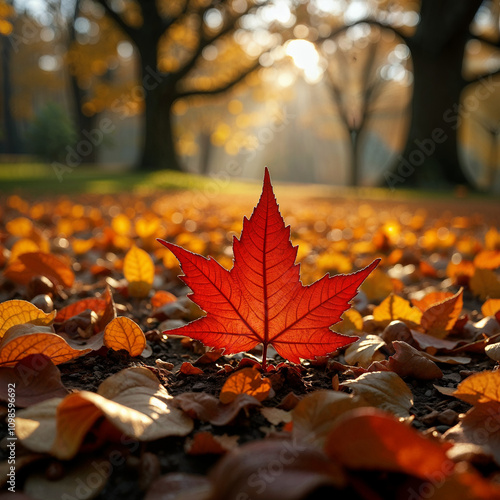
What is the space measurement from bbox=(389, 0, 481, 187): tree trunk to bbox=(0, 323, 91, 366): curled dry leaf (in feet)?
47.0

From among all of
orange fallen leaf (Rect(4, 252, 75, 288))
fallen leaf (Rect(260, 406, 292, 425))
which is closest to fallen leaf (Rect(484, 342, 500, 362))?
fallen leaf (Rect(260, 406, 292, 425))

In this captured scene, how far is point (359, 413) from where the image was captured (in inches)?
23.3

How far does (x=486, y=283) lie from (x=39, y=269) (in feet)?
5.70

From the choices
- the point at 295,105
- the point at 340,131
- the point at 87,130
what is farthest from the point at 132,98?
the point at 295,105

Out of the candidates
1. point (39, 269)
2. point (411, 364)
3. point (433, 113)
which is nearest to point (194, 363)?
point (411, 364)

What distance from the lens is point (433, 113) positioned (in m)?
14.5

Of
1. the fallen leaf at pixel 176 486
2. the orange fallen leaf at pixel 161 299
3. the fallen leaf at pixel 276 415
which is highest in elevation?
the orange fallen leaf at pixel 161 299

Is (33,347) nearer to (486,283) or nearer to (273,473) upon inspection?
(273,473)

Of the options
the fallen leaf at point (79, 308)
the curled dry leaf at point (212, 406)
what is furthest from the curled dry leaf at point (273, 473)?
the fallen leaf at point (79, 308)

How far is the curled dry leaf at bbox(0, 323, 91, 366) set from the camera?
956 mm

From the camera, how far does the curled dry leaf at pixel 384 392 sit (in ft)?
3.07

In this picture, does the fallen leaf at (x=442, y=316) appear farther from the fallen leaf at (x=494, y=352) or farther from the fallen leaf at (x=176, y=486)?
the fallen leaf at (x=176, y=486)

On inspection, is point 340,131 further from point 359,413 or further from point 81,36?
point 359,413

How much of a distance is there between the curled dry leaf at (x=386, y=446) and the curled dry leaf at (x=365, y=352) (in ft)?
1.94
